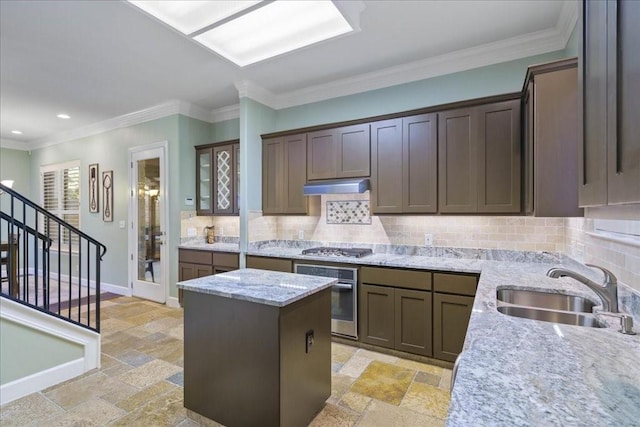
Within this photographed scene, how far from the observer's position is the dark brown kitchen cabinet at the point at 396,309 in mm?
2957

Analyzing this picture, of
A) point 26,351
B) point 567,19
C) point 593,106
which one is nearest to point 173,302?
point 26,351

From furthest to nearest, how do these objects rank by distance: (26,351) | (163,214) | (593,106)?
(163,214) < (26,351) < (593,106)

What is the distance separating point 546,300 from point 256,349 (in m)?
1.78

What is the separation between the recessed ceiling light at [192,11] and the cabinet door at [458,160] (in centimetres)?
202

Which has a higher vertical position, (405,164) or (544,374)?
(405,164)

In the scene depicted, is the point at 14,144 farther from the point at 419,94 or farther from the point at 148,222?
the point at 419,94

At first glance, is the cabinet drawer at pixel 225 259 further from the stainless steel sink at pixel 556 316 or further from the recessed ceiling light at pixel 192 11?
the stainless steel sink at pixel 556 316

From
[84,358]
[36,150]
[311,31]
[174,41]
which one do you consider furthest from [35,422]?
[36,150]

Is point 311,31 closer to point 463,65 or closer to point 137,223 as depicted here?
point 463,65

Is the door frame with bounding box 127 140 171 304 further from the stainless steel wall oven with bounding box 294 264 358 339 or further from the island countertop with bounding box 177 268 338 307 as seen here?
the island countertop with bounding box 177 268 338 307

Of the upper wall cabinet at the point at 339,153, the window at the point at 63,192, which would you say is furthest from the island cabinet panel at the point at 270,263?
the window at the point at 63,192

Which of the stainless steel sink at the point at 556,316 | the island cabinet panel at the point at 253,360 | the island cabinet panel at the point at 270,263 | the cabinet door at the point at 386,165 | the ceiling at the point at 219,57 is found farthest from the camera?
the island cabinet panel at the point at 270,263

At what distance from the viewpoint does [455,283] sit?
2818mm

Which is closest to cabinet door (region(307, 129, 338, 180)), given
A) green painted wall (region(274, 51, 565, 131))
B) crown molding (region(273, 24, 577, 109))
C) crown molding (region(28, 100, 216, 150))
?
green painted wall (region(274, 51, 565, 131))
